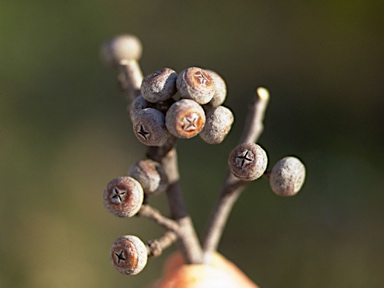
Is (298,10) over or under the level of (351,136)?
over

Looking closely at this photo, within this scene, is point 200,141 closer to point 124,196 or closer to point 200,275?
point 200,275

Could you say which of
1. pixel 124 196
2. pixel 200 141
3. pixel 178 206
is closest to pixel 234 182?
pixel 178 206

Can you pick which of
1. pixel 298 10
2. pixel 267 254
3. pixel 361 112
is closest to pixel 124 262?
pixel 267 254

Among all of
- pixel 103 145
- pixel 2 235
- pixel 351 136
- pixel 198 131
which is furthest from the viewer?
pixel 103 145

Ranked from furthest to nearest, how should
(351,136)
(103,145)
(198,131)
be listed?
(103,145) → (351,136) → (198,131)

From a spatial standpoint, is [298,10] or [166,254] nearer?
[166,254]

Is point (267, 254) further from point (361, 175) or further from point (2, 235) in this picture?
point (2, 235)

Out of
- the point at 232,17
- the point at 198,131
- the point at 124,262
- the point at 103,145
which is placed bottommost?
the point at 124,262

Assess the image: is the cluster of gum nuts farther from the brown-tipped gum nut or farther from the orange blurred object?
the orange blurred object
